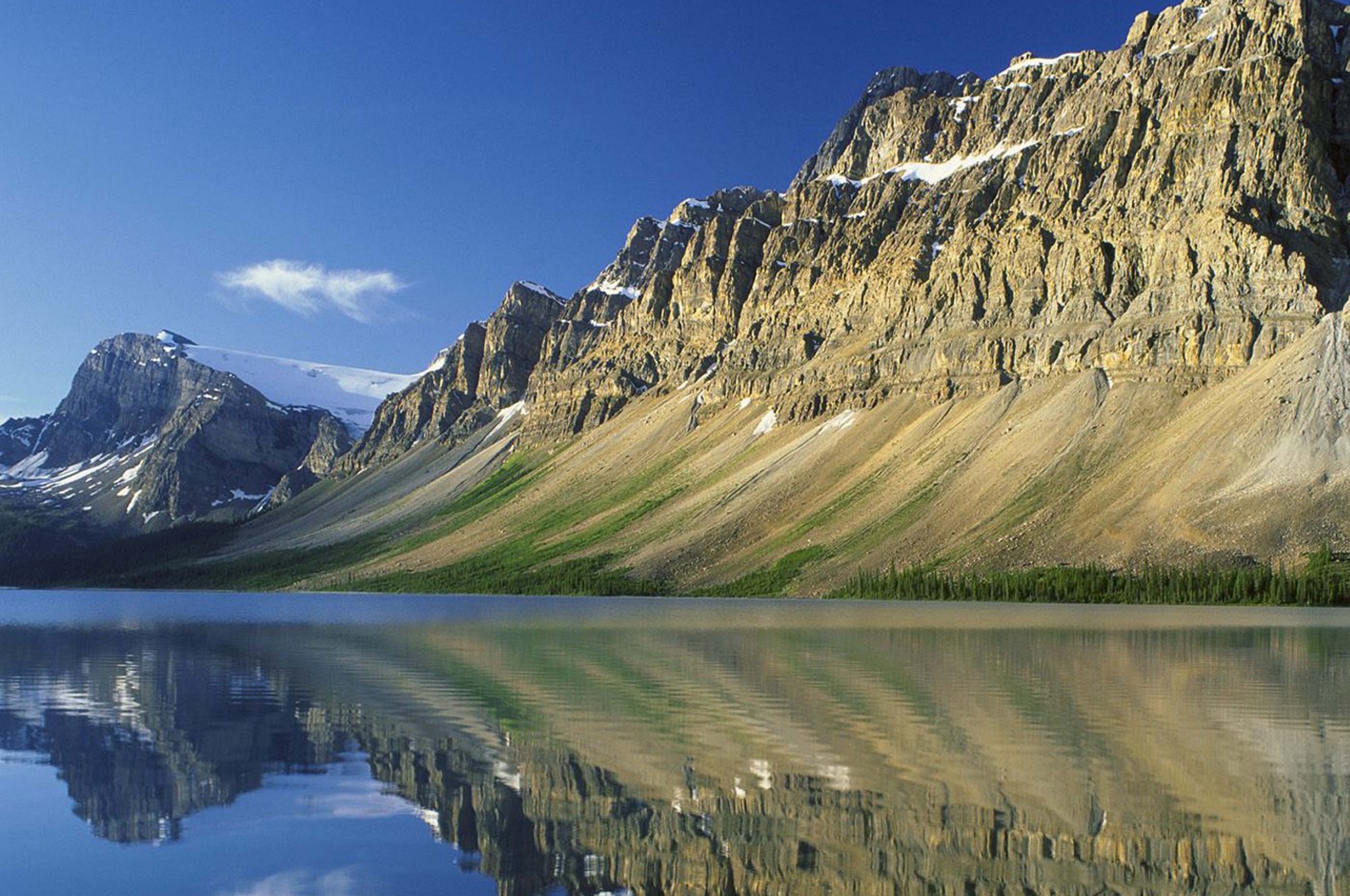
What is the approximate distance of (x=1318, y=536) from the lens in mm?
136250

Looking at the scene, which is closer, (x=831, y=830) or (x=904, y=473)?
(x=831, y=830)

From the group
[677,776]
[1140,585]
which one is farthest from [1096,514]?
[677,776]

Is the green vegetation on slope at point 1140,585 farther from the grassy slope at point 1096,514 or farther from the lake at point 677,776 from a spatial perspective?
the lake at point 677,776

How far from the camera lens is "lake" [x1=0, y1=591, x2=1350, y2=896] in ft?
62.7

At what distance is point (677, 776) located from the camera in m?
26.0

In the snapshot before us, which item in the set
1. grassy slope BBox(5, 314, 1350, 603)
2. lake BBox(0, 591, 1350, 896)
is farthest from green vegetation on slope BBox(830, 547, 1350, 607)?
lake BBox(0, 591, 1350, 896)

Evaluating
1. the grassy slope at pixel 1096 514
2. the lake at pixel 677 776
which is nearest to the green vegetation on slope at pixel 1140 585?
the grassy slope at pixel 1096 514

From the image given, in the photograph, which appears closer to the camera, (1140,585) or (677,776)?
(677,776)

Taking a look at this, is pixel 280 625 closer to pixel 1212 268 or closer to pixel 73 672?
pixel 73 672

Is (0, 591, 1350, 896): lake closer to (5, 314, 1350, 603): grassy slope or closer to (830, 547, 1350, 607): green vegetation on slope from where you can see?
(830, 547, 1350, 607): green vegetation on slope

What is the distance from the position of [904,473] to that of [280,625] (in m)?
125

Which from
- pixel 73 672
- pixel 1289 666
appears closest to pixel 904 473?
pixel 1289 666

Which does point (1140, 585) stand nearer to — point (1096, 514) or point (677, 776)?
point (1096, 514)

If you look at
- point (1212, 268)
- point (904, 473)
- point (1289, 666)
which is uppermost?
point (1212, 268)
